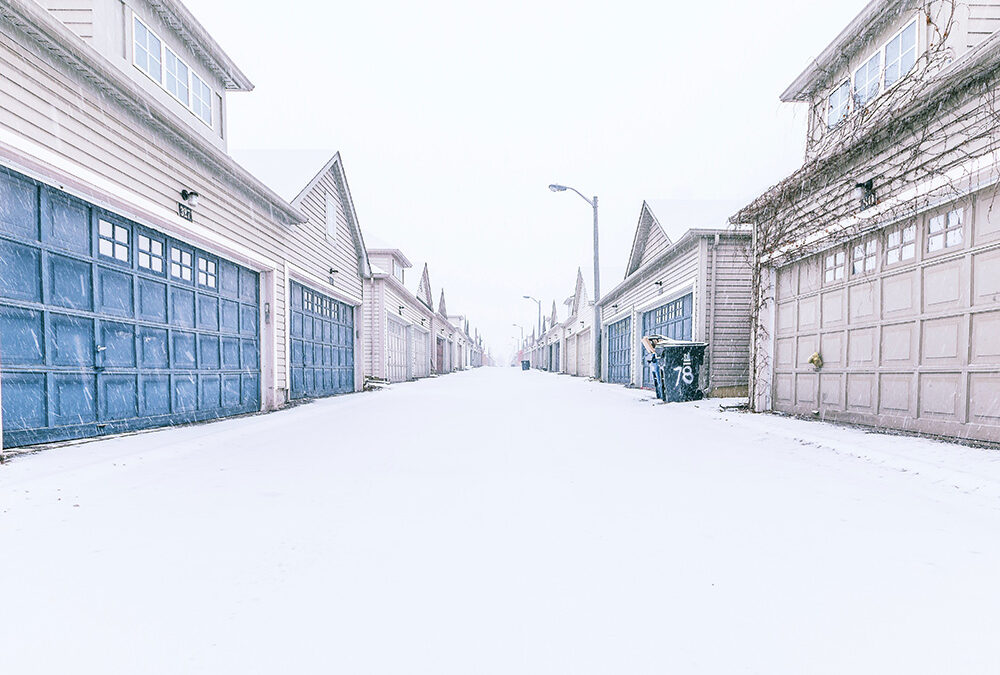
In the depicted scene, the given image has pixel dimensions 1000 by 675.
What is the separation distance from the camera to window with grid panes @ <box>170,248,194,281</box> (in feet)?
20.2

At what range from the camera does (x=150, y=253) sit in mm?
5746

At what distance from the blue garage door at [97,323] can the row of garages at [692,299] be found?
32.1 feet

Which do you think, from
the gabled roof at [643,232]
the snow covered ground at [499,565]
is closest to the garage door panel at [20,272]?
the snow covered ground at [499,565]

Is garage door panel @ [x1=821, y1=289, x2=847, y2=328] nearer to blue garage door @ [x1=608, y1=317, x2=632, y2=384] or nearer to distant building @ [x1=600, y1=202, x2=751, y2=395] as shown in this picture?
distant building @ [x1=600, y1=202, x2=751, y2=395]

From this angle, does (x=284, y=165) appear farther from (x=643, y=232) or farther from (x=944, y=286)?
(x=944, y=286)

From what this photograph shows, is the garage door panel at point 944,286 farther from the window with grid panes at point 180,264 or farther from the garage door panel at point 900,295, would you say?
the window with grid panes at point 180,264

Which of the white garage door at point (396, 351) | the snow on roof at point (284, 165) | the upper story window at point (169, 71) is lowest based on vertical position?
the white garage door at point (396, 351)

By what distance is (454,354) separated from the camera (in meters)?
44.0

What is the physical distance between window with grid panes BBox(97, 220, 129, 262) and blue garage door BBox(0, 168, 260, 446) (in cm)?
1

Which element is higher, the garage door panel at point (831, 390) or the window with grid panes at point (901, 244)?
the window with grid panes at point (901, 244)

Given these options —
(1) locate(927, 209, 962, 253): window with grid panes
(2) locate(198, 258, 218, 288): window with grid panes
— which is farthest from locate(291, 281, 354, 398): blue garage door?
(1) locate(927, 209, 962, 253): window with grid panes

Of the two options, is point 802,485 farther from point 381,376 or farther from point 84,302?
point 381,376

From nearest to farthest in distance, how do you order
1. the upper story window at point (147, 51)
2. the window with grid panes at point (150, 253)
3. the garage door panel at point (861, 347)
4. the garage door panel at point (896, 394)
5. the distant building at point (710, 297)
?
the garage door panel at point (896, 394), the window with grid panes at point (150, 253), the garage door panel at point (861, 347), the upper story window at point (147, 51), the distant building at point (710, 297)

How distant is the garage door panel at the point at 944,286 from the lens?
4.70 meters
